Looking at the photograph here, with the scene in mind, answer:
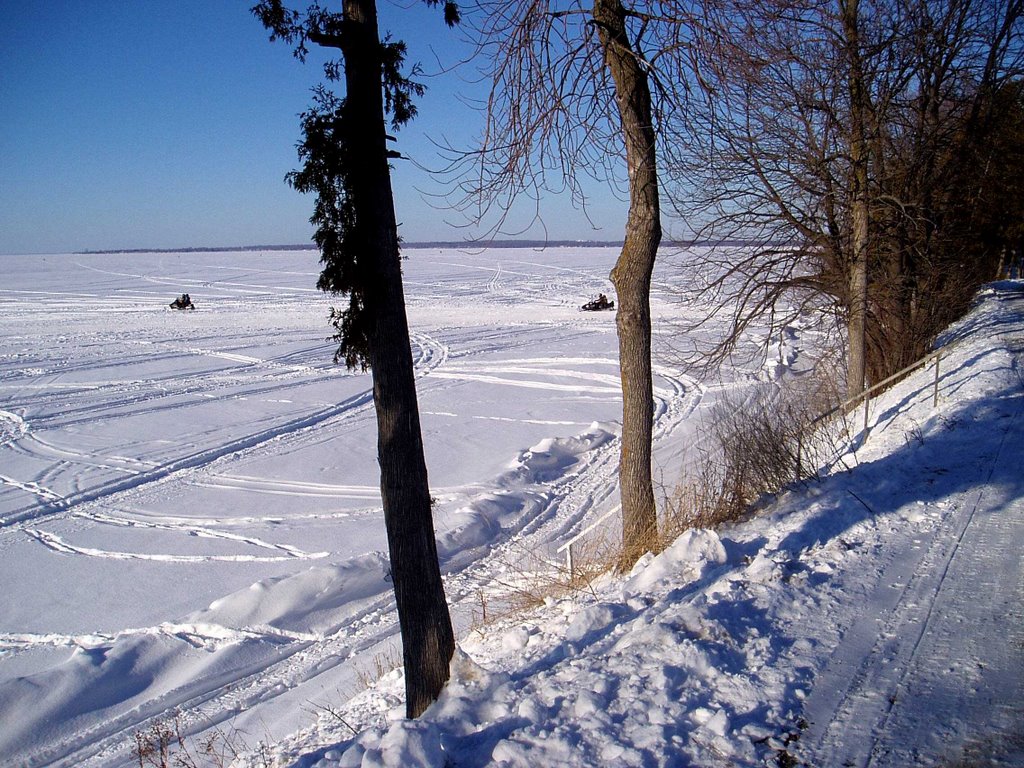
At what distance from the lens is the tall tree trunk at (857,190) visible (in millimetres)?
10305

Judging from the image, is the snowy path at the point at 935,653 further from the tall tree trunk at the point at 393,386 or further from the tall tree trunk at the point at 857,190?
the tall tree trunk at the point at 857,190

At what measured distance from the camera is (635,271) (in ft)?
20.0

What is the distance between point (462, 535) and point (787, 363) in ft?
49.7

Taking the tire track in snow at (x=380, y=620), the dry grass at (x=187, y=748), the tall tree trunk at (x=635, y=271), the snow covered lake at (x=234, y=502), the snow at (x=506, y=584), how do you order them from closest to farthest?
the snow at (x=506, y=584) < the dry grass at (x=187, y=748) < the tall tree trunk at (x=635, y=271) < the tire track in snow at (x=380, y=620) < the snow covered lake at (x=234, y=502)

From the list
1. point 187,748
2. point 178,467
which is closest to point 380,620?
point 187,748

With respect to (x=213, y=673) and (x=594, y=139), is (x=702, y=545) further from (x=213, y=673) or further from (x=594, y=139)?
(x=213, y=673)

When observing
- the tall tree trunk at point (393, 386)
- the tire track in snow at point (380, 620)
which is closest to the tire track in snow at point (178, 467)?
the tire track in snow at point (380, 620)

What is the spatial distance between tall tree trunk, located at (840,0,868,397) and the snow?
1168mm

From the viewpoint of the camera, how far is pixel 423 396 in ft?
64.2

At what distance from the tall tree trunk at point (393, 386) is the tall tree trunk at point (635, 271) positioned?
6.55 ft

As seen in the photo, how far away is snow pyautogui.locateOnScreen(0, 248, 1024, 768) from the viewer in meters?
3.29

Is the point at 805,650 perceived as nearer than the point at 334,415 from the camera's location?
Yes

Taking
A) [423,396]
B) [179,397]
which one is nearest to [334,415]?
[423,396]

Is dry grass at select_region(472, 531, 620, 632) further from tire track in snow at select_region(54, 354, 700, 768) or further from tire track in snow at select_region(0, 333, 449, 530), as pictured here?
tire track in snow at select_region(0, 333, 449, 530)
